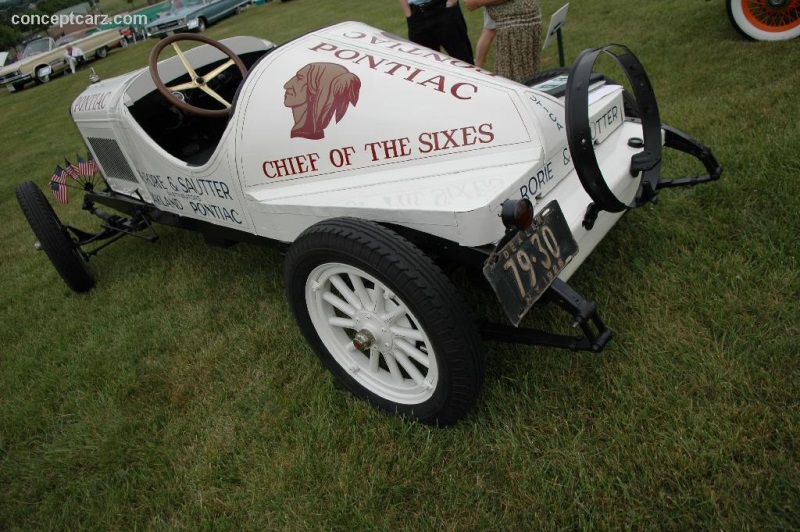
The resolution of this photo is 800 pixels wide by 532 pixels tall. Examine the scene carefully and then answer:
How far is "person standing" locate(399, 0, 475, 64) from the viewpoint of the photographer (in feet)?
15.5

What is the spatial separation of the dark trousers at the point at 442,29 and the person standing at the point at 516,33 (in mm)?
583

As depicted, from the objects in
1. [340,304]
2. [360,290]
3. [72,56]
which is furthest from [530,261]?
[72,56]

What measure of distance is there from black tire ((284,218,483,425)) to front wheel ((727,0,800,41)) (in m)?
4.72

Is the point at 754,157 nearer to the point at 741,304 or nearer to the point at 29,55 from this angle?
the point at 741,304

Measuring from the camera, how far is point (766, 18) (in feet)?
15.1

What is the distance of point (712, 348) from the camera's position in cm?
196

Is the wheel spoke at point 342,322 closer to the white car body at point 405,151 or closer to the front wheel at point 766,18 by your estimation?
the white car body at point 405,151

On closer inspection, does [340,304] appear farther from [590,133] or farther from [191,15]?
[191,15]

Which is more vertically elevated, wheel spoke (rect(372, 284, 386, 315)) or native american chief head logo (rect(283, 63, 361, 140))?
native american chief head logo (rect(283, 63, 361, 140))

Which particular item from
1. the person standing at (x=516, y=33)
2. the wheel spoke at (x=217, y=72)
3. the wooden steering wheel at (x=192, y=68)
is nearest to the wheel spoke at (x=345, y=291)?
the wooden steering wheel at (x=192, y=68)

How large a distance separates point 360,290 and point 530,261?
0.67 m

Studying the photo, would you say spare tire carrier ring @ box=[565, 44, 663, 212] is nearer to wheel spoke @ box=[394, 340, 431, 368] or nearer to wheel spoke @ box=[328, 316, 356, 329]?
wheel spoke @ box=[394, 340, 431, 368]

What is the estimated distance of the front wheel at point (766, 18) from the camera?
4.43 m

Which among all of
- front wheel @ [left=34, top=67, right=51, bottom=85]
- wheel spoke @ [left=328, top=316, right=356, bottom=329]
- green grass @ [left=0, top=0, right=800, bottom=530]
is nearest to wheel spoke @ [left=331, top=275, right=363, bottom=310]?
wheel spoke @ [left=328, top=316, right=356, bottom=329]
